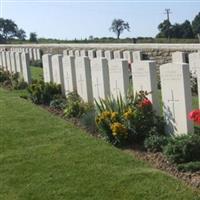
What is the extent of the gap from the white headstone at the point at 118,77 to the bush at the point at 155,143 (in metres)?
1.69

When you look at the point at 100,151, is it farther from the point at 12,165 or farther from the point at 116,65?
the point at 116,65

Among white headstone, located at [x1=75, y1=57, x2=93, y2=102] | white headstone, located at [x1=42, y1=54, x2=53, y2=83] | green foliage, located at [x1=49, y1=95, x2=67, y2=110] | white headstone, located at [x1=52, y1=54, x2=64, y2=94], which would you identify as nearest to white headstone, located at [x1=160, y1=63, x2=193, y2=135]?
white headstone, located at [x1=75, y1=57, x2=93, y2=102]

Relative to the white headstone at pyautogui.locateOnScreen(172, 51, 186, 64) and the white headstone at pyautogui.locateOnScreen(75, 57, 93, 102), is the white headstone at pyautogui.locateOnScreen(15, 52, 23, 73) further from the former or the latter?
the white headstone at pyautogui.locateOnScreen(75, 57, 93, 102)

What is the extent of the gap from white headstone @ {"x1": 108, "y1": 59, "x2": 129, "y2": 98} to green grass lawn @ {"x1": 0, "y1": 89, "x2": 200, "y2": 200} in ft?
3.34

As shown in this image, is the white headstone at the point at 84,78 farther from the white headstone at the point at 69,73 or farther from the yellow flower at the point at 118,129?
the yellow flower at the point at 118,129

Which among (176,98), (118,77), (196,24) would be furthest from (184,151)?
(196,24)

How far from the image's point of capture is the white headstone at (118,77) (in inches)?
356

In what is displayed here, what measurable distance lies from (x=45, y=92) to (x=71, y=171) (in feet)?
20.6

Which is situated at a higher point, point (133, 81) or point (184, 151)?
point (133, 81)

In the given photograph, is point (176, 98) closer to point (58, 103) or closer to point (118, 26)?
point (58, 103)

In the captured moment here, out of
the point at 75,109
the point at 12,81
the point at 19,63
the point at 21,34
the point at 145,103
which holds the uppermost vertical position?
the point at 21,34

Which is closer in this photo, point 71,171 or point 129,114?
point 71,171

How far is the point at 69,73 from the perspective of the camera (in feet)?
39.4

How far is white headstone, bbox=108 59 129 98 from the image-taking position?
9.05 m
